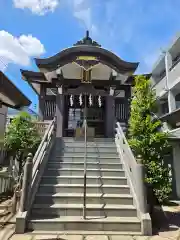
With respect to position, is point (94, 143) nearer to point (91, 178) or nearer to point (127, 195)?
point (91, 178)

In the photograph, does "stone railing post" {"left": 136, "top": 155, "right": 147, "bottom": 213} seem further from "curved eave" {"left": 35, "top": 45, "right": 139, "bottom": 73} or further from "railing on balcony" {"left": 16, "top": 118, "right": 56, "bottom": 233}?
"curved eave" {"left": 35, "top": 45, "right": 139, "bottom": 73}

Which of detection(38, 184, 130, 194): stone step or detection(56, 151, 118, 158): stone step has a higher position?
detection(56, 151, 118, 158): stone step

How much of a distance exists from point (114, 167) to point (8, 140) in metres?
4.71

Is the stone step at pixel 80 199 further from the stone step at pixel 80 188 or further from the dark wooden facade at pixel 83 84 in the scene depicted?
the dark wooden facade at pixel 83 84

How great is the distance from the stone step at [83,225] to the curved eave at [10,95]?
3003 millimetres

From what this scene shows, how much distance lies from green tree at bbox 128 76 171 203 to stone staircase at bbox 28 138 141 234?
0.93 metres

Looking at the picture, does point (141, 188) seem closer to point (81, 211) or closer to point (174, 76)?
point (81, 211)

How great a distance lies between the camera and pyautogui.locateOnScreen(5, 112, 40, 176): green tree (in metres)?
8.56

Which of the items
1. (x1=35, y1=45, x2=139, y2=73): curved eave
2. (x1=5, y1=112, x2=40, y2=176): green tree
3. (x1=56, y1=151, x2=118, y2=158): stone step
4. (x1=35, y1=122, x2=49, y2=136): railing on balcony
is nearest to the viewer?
(x1=56, y1=151, x2=118, y2=158): stone step

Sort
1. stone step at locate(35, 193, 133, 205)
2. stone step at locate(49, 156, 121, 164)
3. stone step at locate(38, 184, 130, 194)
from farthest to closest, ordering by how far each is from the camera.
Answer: stone step at locate(49, 156, 121, 164) < stone step at locate(38, 184, 130, 194) < stone step at locate(35, 193, 133, 205)

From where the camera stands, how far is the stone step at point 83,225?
4703 mm

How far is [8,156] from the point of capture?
10.9 m

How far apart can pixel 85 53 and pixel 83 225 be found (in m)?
8.82

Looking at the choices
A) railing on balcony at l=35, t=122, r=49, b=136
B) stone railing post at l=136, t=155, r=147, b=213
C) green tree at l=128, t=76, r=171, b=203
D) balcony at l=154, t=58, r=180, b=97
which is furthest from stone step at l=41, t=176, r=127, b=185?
balcony at l=154, t=58, r=180, b=97
